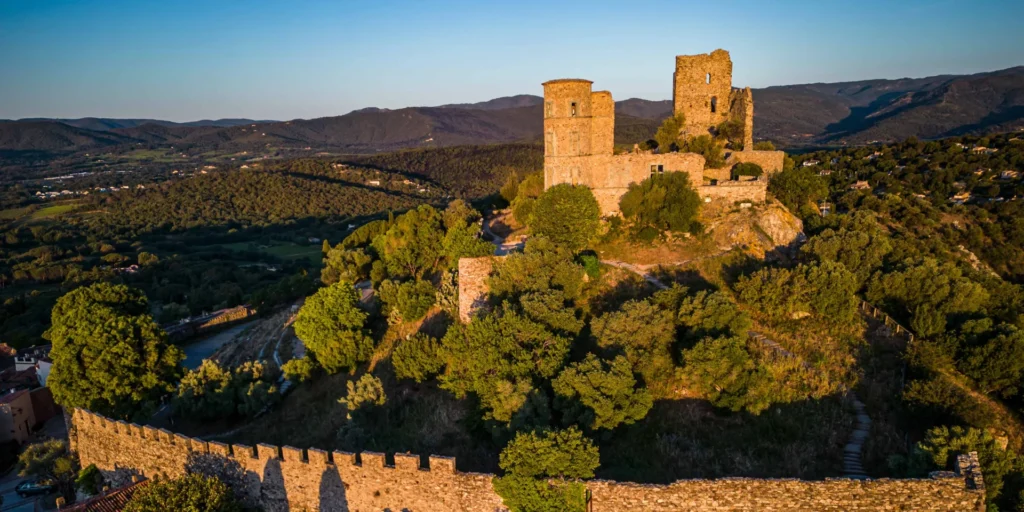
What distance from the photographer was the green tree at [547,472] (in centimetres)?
1056

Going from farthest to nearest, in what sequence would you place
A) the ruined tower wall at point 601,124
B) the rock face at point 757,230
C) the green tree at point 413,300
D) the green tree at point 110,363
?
the ruined tower wall at point 601,124
the rock face at point 757,230
the green tree at point 413,300
the green tree at point 110,363

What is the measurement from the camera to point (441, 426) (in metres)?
15.8

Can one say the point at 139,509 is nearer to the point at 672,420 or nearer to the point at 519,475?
the point at 519,475

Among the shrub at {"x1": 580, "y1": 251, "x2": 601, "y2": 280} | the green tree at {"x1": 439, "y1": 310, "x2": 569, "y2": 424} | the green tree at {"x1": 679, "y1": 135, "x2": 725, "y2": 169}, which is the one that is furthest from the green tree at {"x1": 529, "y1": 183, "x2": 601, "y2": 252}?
the green tree at {"x1": 679, "y1": 135, "x2": 725, "y2": 169}

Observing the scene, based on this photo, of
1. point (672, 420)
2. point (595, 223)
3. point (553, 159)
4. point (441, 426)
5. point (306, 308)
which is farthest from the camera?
point (553, 159)

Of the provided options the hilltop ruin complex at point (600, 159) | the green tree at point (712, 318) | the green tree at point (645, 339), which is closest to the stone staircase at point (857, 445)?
the green tree at point (712, 318)

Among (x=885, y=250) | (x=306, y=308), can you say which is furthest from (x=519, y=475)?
(x=885, y=250)

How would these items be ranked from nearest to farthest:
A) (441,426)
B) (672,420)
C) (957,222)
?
(672,420) < (441,426) < (957,222)

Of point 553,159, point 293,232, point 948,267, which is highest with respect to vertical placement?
point 553,159

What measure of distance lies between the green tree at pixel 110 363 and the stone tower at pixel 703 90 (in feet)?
87.1

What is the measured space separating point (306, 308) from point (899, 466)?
19.4 meters

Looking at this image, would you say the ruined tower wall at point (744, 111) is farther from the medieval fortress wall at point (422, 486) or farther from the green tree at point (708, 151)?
the medieval fortress wall at point (422, 486)

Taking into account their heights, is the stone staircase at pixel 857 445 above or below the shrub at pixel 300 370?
above

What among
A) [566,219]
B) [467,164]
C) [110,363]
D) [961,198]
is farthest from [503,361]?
[467,164]
